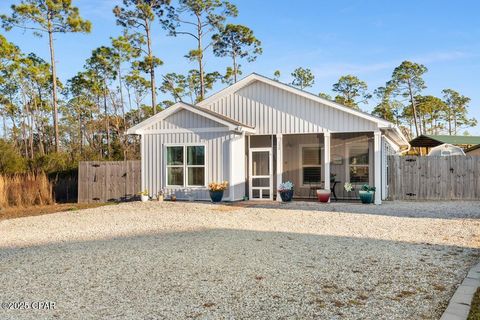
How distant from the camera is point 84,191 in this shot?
19094mm

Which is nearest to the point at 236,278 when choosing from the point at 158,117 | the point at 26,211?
the point at 158,117

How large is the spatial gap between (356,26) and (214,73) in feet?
69.3

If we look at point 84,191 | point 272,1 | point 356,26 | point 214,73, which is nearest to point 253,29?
point 214,73

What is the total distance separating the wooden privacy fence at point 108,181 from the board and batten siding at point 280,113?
460 cm

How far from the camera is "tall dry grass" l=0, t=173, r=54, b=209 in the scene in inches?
649

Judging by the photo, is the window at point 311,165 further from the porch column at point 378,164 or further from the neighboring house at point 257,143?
the porch column at point 378,164

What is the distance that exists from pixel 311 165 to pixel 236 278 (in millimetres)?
13364

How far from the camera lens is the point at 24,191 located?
1708 cm

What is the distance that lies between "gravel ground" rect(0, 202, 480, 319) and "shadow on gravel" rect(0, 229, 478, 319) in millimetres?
17

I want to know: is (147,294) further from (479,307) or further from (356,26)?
(356,26)

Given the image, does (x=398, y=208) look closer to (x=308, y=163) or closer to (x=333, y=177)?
(x=333, y=177)

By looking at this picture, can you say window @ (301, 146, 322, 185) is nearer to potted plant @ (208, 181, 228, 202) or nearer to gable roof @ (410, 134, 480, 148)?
potted plant @ (208, 181, 228, 202)

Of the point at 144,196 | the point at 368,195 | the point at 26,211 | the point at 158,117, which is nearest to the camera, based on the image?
the point at 26,211

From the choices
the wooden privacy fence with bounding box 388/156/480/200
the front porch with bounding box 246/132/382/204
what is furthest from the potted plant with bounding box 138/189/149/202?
the wooden privacy fence with bounding box 388/156/480/200
